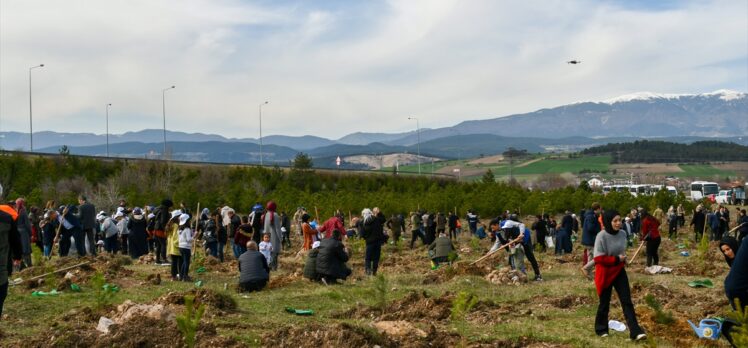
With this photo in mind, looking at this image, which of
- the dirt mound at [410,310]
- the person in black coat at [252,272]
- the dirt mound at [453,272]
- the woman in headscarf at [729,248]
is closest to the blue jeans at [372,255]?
the dirt mound at [453,272]

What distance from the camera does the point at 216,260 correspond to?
21.0 m

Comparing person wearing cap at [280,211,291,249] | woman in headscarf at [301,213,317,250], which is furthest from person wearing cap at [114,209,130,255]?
woman in headscarf at [301,213,317,250]

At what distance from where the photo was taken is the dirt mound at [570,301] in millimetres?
13320

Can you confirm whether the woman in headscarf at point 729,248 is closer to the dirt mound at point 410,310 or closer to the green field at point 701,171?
the dirt mound at point 410,310

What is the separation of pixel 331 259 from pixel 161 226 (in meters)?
5.09

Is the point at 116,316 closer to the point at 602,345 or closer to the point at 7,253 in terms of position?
the point at 7,253

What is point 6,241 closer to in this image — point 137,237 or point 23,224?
point 23,224

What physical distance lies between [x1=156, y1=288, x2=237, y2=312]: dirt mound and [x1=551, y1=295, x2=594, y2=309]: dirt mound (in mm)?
5252

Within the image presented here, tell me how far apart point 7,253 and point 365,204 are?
45764 mm

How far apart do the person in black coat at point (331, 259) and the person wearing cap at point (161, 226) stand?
3.69 metres

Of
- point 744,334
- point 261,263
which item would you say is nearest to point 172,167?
point 261,263

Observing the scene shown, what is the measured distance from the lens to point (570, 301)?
13.5 meters

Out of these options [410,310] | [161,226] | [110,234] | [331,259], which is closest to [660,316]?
[410,310]

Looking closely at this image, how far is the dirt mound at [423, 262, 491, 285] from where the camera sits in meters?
17.8
